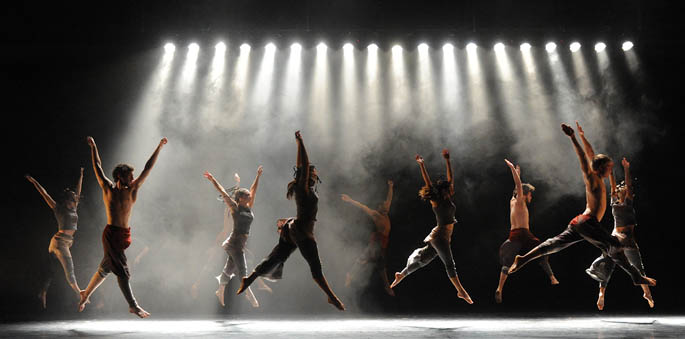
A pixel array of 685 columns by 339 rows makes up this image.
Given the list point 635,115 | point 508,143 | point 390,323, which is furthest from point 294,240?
point 635,115

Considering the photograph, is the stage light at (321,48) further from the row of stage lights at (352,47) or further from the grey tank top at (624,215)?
the grey tank top at (624,215)

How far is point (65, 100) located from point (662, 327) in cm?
784

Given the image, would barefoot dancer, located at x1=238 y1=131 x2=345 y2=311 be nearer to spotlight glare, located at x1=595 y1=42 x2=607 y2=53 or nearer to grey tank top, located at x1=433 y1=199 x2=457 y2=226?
grey tank top, located at x1=433 y1=199 x2=457 y2=226

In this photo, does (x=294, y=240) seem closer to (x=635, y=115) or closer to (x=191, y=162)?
(x=191, y=162)

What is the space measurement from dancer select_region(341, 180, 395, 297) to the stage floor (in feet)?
4.76

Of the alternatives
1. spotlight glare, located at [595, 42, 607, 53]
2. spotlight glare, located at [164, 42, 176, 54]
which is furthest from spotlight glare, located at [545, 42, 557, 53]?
spotlight glare, located at [164, 42, 176, 54]

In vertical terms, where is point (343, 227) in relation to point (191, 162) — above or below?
below

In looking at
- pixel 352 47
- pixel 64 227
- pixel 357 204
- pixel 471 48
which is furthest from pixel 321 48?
pixel 64 227

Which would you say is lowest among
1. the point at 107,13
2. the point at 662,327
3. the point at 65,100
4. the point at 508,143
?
the point at 662,327

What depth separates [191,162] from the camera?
308 inches

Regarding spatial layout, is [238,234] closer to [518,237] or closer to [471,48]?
[518,237]

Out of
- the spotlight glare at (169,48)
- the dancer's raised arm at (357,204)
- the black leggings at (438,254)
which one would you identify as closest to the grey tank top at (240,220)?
the dancer's raised arm at (357,204)

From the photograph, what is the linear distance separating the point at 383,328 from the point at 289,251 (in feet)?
3.52

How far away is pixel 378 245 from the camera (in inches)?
284
